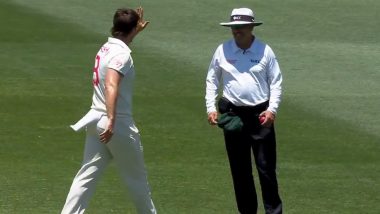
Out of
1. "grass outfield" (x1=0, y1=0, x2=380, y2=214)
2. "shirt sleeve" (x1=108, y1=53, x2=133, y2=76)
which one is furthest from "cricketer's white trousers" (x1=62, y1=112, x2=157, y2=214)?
"grass outfield" (x1=0, y1=0, x2=380, y2=214)

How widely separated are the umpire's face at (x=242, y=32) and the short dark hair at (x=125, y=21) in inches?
50.0

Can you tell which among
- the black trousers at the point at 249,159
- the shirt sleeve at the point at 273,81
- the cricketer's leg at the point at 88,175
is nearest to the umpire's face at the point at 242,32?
the shirt sleeve at the point at 273,81

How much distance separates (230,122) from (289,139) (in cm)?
440

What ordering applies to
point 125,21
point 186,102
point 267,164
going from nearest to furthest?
point 125,21, point 267,164, point 186,102

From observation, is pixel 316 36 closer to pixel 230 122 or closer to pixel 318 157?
pixel 318 157

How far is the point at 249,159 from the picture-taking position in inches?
408

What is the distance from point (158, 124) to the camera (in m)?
15.2

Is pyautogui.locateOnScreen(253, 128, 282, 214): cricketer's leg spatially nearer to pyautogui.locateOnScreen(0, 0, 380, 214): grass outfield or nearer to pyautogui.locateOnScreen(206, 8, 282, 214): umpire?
pyautogui.locateOnScreen(206, 8, 282, 214): umpire

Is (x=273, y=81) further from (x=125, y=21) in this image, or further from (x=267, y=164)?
(x=125, y=21)

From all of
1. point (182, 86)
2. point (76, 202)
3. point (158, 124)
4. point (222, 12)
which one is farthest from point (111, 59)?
point (222, 12)

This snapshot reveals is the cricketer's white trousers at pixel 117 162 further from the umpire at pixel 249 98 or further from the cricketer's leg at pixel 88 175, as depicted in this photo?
the umpire at pixel 249 98

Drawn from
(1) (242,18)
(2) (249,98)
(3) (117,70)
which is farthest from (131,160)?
(1) (242,18)

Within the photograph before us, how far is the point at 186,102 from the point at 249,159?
6367mm

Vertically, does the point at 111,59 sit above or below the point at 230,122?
above
